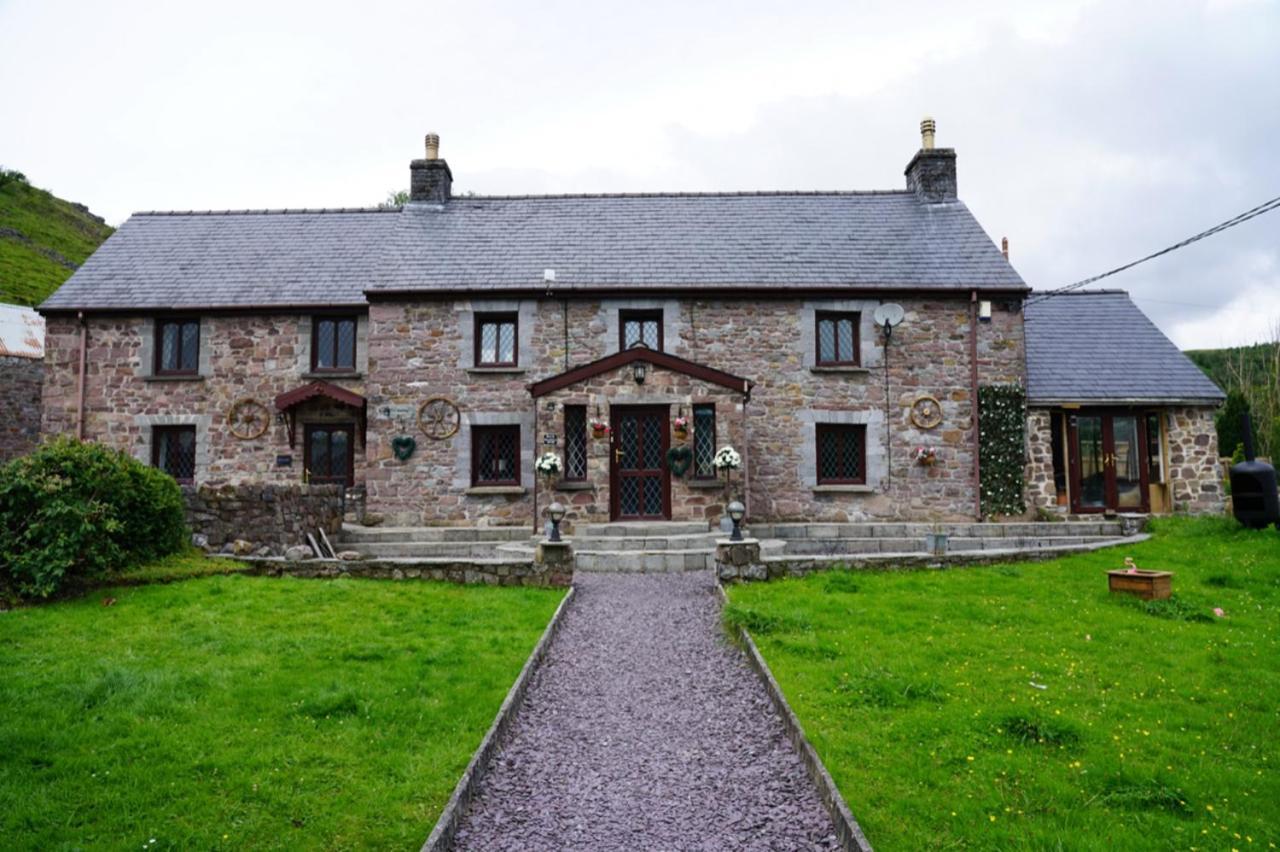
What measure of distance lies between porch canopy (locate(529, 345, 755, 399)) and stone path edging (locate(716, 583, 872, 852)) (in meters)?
8.25

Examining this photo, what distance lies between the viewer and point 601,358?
16156 millimetres

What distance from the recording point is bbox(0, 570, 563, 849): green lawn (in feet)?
13.9

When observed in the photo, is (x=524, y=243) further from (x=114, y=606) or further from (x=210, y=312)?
(x=114, y=606)

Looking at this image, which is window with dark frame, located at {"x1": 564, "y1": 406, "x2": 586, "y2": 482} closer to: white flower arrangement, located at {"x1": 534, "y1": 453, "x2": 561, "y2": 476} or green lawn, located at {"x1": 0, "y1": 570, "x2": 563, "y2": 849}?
white flower arrangement, located at {"x1": 534, "y1": 453, "x2": 561, "y2": 476}

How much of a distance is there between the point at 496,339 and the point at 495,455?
272 centimetres

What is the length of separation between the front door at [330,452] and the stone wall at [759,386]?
1.17 metres

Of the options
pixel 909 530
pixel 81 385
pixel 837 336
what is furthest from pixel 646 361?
pixel 81 385

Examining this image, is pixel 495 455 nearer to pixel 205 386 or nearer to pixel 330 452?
pixel 330 452

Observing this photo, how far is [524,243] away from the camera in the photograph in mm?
18688

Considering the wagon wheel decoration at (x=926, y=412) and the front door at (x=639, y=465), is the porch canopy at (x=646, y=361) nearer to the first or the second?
the front door at (x=639, y=465)

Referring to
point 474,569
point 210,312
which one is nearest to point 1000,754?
point 474,569

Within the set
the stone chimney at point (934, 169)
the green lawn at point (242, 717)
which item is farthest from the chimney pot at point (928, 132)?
the green lawn at point (242, 717)

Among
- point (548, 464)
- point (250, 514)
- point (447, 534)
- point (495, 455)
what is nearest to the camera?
point (250, 514)

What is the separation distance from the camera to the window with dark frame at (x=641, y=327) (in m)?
17.3
